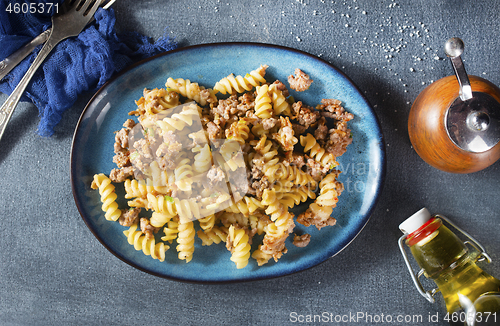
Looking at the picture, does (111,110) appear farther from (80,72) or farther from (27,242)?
(27,242)

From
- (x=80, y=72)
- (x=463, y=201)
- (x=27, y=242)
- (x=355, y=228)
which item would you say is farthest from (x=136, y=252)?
(x=463, y=201)

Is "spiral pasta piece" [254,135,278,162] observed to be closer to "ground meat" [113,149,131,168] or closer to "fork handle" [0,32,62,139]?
"ground meat" [113,149,131,168]

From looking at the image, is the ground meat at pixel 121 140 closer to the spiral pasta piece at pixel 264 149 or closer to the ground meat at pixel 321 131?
the spiral pasta piece at pixel 264 149

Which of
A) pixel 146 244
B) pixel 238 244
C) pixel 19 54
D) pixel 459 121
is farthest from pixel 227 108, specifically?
pixel 19 54

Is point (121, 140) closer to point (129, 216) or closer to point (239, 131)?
point (129, 216)

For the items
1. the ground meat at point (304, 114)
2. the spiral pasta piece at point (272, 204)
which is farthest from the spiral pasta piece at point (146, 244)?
the ground meat at point (304, 114)

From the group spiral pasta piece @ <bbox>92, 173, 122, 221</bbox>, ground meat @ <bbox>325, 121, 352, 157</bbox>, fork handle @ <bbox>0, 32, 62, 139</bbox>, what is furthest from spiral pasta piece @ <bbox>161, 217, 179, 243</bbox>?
fork handle @ <bbox>0, 32, 62, 139</bbox>
